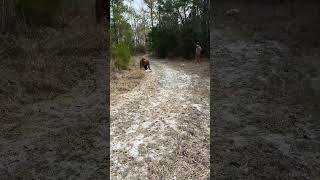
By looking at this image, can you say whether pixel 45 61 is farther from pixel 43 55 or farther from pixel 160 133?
pixel 160 133

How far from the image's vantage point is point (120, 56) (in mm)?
13320

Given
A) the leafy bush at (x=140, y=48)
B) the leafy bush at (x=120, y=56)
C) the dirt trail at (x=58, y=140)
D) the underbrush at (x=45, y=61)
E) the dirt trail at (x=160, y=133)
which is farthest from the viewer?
the leafy bush at (x=140, y=48)

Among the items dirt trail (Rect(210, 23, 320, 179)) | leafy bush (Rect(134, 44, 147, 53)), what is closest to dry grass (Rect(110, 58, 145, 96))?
dirt trail (Rect(210, 23, 320, 179))

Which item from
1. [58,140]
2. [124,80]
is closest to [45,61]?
[124,80]

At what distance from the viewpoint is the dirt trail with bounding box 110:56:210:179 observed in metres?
A: 5.77

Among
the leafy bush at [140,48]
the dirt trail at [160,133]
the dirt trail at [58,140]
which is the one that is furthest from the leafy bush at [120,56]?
the leafy bush at [140,48]

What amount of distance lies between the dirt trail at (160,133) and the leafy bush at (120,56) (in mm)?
2358

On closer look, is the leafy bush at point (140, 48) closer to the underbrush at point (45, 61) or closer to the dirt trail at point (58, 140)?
the underbrush at point (45, 61)

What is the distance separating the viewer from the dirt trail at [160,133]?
5766mm

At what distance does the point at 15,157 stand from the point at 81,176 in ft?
3.99

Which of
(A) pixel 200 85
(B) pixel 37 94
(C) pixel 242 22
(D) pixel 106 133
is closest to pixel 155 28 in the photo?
(C) pixel 242 22

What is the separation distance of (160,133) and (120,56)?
6.65 meters

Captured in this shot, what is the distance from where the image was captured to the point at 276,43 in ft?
44.2

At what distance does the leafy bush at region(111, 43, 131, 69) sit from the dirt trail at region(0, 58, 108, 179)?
149 inches
